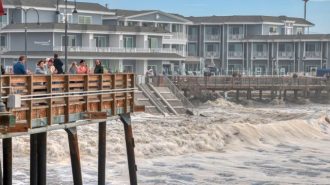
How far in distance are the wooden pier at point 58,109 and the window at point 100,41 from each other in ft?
180

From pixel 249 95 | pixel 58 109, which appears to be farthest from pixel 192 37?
pixel 58 109

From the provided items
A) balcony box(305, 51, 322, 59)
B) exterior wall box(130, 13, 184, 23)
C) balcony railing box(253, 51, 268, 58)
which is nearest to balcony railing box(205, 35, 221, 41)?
balcony railing box(253, 51, 268, 58)

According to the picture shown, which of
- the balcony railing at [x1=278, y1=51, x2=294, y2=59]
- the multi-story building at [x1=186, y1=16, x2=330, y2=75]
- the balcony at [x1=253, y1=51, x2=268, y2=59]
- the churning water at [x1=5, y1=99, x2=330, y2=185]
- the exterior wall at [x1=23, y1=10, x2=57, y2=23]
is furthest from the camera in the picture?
the balcony at [x1=253, y1=51, x2=268, y2=59]

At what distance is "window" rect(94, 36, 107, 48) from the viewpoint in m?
82.5

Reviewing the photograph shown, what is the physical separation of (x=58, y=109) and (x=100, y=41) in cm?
6117

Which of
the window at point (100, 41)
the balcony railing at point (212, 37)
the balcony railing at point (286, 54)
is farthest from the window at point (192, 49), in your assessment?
the window at point (100, 41)

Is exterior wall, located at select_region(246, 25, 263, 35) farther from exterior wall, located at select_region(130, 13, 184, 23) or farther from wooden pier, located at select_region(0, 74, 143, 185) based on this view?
wooden pier, located at select_region(0, 74, 143, 185)

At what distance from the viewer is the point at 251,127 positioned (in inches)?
1921

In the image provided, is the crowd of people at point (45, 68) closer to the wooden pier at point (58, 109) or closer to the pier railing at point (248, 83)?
the wooden pier at point (58, 109)

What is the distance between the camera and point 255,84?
7919 centimetres

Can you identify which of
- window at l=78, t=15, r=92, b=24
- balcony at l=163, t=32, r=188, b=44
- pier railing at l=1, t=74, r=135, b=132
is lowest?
pier railing at l=1, t=74, r=135, b=132

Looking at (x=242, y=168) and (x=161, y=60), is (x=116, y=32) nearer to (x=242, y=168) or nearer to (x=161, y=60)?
(x=161, y=60)

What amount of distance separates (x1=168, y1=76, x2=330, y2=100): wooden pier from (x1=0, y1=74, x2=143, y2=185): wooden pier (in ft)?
149

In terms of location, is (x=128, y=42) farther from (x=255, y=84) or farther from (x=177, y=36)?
(x=177, y=36)
